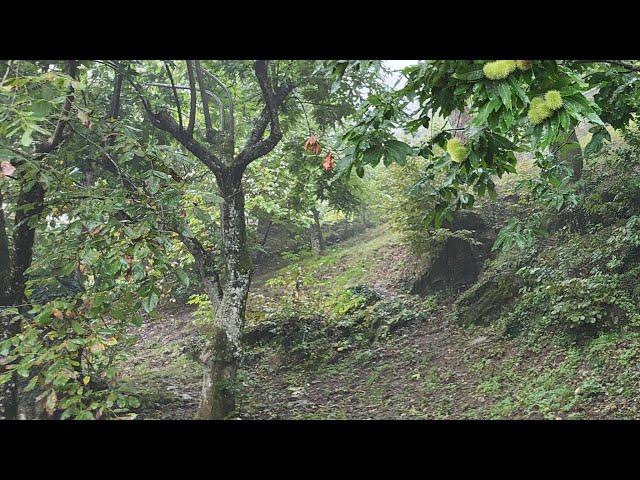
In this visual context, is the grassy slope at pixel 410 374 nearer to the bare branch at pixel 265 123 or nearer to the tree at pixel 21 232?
the tree at pixel 21 232

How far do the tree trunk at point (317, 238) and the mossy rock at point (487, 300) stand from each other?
1.45 metres

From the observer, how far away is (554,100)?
789 millimetres

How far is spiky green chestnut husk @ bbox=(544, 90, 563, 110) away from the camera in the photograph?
2.58 ft

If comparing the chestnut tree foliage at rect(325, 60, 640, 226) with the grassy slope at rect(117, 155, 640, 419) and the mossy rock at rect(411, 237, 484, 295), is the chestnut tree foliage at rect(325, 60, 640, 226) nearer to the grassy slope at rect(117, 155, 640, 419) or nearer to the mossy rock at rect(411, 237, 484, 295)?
the grassy slope at rect(117, 155, 640, 419)

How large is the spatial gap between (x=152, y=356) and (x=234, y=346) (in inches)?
34.3

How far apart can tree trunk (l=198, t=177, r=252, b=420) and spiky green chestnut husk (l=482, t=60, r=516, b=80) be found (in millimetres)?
1906

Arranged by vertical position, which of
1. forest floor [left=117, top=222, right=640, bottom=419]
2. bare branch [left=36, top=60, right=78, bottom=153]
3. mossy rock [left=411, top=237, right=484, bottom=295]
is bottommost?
forest floor [left=117, top=222, right=640, bottom=419]

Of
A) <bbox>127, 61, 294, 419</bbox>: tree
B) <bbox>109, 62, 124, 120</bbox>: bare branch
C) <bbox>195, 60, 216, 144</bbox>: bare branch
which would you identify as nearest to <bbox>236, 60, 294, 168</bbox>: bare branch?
<bbox>127, 61, 294, 419</bbox>: tree

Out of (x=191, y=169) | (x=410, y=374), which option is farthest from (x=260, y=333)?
(x=191, y=169)

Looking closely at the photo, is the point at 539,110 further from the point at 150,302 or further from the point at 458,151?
the point at 150,302

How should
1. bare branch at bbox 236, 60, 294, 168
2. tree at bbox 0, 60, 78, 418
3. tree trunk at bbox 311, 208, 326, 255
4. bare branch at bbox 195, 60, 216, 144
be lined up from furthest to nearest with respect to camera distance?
tree trunk at bbox 311, 208, 326, 255 → bare branch at bbox 195, 60, 216, 144 → bare branch at bbox 236, 60, 294, 168 → tree at bbox 0, 60, 78, 418

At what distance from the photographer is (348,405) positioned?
8.71 feet
